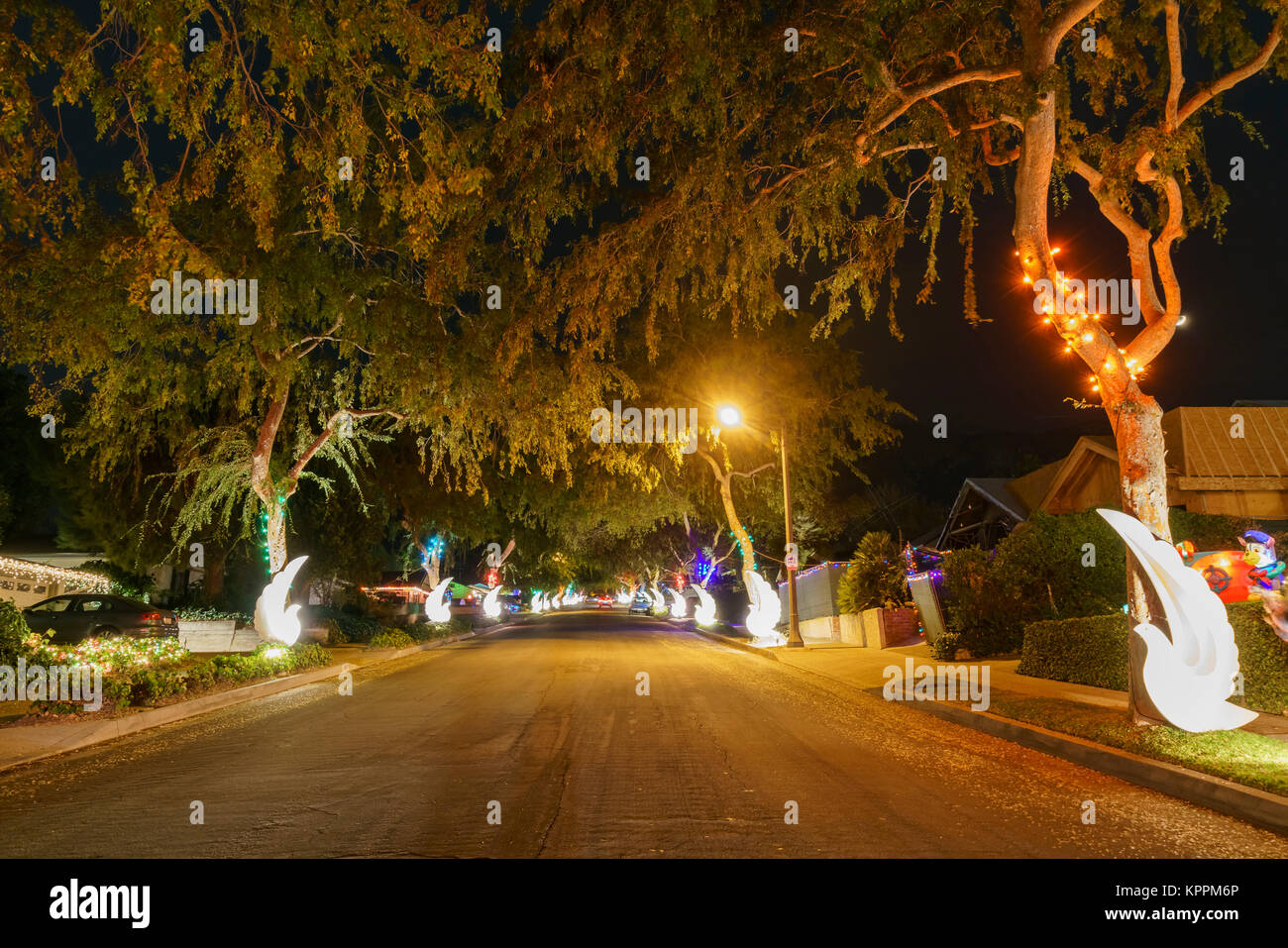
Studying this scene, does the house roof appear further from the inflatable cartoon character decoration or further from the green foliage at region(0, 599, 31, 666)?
the green foliage at region(0, 599, 31, 666)

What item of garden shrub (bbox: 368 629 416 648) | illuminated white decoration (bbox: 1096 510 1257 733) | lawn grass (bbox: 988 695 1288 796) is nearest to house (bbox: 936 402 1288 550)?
lawn grass (bbox: 988 695 1288 796)

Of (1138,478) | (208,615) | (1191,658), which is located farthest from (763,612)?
(1191,658)

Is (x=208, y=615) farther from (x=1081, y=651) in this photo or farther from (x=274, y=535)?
(x=1081, y=651)

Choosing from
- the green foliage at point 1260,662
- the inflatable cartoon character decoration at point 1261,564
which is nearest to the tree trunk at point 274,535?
the green foliage at point 1260,662

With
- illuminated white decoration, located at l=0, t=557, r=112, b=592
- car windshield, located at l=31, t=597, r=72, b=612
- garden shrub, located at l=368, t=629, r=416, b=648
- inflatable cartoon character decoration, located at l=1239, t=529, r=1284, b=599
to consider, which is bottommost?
garden shrub, located at l=368, t=629, r=416, b=648

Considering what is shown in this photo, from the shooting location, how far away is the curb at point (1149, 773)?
638 centimetres

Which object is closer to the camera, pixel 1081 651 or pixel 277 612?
pixel 1081 651

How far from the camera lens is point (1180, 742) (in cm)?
834

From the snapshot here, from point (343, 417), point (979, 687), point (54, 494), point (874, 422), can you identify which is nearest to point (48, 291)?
point (343, 417)

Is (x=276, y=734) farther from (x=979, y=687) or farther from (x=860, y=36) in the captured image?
(x=860, y=36)

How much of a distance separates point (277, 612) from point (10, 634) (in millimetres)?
6949

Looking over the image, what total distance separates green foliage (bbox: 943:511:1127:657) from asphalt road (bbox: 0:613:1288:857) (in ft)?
21.4

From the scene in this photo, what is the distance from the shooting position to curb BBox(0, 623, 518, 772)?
9.43 metres
